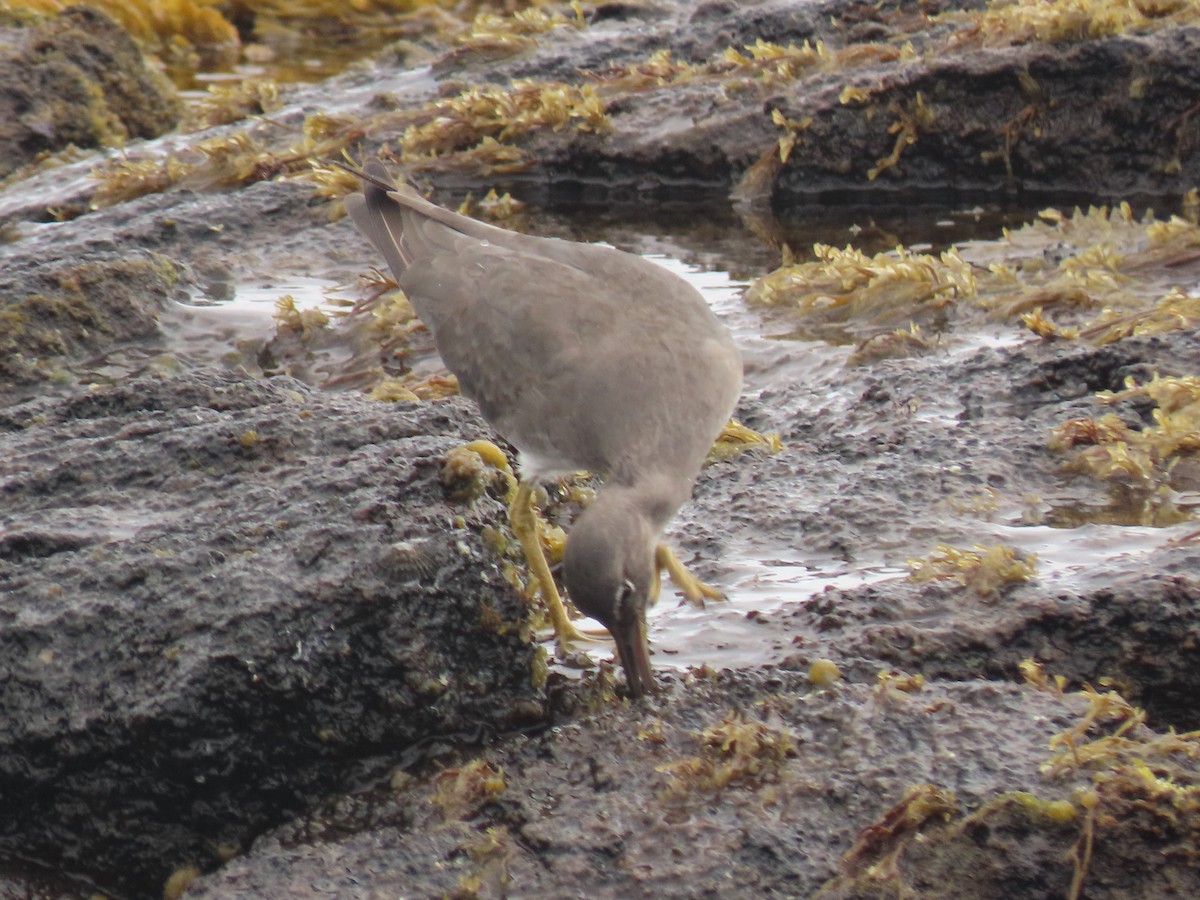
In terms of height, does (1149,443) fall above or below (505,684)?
below

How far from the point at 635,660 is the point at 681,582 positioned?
1.99 ft

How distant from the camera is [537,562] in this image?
424 centimetres

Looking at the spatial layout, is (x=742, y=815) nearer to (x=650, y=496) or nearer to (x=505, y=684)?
(x=505, y=684)

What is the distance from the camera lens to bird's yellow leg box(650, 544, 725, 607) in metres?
4.20

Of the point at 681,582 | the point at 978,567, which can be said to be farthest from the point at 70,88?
the point at 978,567

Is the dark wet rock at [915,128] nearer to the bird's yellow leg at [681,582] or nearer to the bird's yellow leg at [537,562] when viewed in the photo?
the bird's yellow leg at [537,562]

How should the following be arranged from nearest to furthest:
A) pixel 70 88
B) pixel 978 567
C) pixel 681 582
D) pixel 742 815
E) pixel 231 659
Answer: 1. pixel 742 815
2. pixel 231 659
3. pixel 978 567
4. pixel 681 582
5. pixel 70 88

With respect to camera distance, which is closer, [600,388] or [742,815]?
[742,815]

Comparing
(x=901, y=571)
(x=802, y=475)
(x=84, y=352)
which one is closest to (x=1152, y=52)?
(x=802, y=475)

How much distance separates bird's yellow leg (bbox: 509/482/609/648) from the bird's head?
0.38 metres

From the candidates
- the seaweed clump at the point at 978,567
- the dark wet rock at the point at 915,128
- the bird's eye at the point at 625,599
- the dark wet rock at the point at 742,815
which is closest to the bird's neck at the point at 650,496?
the bird's eye at the point at 625,599

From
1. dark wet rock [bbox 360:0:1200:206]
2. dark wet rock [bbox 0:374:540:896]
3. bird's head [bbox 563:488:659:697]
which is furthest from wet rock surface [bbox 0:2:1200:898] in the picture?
dark wet rock [bbox 360:0:1200:206]

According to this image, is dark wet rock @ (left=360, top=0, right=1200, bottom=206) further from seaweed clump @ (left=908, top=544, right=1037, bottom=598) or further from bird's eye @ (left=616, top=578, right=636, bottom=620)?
bird's eye @ (left=616, top=578, right=636, bottom=620)

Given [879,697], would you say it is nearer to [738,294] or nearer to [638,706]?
[638,706]
